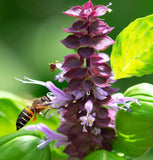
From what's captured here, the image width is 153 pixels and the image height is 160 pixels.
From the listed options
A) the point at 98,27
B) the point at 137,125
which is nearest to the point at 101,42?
the point at 98,27

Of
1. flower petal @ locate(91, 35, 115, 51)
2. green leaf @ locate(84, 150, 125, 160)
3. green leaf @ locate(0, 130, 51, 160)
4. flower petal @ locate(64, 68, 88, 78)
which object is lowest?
green leaf @ locate(84, 150, 125, 160)

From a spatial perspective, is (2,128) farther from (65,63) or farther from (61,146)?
(65,63)

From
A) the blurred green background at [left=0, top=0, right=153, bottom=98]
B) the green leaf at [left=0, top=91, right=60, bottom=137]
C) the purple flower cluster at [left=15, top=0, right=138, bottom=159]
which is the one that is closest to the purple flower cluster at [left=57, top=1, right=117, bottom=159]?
the purple flower cluster at [left=15, top=0, right=138, bottom=159]

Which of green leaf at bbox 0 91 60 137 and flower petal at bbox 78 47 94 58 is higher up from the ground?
flower petal at bbox 78 47 94 58

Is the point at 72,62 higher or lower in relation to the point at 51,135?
higher

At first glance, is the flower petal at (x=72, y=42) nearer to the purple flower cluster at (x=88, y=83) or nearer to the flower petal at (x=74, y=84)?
the purple flower cluster at (x=88, y=83)

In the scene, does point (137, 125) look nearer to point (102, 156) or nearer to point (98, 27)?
point (102, 156)

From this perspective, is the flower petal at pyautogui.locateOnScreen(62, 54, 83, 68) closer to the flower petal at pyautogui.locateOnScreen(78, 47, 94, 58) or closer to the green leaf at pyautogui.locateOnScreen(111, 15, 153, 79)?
the flower petal at pyautogui.locateOnScreen(78, 47, 94, 58)
